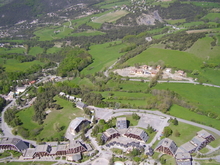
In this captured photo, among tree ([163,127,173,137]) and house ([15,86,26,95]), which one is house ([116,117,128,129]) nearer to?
tree ([163,127,173,137])

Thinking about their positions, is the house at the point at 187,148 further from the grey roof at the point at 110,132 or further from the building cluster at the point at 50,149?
the building cluster at the point at 50,149

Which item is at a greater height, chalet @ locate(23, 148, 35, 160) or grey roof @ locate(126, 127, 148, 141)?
chalet @ locate(23, 148, 35, 160)

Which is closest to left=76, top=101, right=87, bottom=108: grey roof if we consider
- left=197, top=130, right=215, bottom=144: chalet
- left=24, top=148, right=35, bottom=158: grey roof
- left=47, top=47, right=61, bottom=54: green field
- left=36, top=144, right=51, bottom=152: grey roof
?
left=36, top=144, right=51, bottom=152: grey roof

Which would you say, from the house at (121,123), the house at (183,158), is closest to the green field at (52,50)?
the house at (121,123)

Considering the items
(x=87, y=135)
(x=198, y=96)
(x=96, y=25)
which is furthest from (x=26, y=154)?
(x=96, y=25)

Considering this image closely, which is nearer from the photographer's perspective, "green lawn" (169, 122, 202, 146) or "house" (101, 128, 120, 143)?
"green lawn" (169, 122, 202, 146)

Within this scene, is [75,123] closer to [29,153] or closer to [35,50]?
[29,153]
